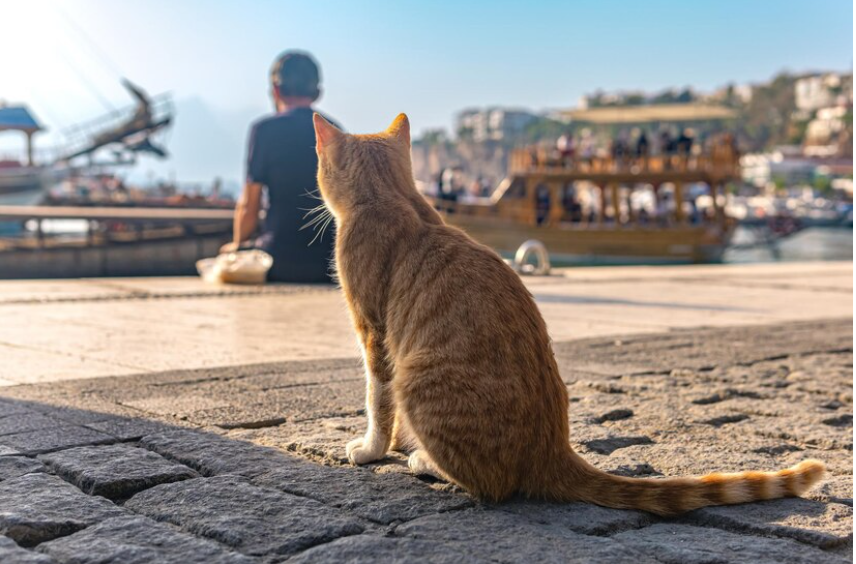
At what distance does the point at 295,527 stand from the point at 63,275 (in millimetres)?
12970

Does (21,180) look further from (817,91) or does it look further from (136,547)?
(817,91)

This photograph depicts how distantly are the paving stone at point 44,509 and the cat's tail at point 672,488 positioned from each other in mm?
1056

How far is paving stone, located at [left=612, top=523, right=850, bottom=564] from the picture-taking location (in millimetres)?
1909

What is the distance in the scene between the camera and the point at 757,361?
4738 millimetres

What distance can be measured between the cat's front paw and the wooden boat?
73.2 feet

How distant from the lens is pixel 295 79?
7293 mm

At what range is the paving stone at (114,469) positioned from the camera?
225cm

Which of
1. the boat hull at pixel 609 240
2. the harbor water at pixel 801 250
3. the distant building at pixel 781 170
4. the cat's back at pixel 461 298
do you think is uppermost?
the distant building at pixel 781 170

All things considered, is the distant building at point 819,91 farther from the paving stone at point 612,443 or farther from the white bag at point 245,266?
the paving stone at point 612,443

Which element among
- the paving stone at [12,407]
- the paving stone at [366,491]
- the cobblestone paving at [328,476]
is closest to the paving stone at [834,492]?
the cobblestone paving at [328,476]

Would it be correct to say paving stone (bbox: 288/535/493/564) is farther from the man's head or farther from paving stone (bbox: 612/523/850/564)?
the man's head

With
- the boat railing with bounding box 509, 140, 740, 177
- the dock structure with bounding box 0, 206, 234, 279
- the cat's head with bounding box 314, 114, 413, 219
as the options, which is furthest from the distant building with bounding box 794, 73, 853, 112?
the cat's head with bounding box 314, 114, 413, 219

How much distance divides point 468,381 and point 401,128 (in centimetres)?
115

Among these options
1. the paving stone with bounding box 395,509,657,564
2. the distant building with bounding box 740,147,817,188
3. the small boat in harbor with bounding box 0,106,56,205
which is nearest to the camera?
the paving stone with bounding box 395,509,657,564
